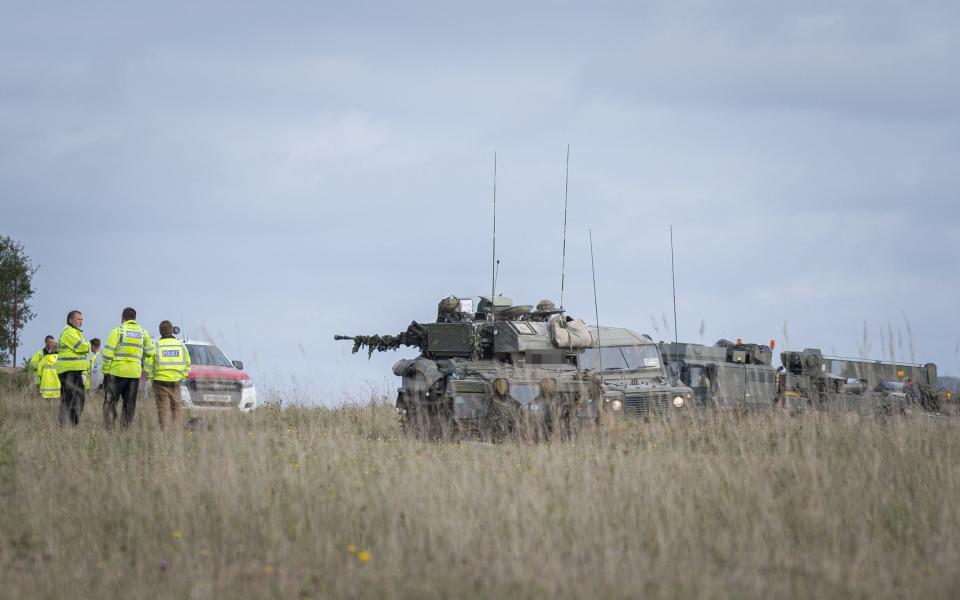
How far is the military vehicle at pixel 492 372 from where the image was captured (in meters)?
15.7

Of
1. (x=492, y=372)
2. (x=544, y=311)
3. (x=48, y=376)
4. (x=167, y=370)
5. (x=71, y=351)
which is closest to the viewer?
(x=167, y=370)

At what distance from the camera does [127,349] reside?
1608 cm

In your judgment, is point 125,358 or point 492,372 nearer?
point 125,358

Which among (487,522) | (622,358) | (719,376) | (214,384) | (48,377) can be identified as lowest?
(487,522)

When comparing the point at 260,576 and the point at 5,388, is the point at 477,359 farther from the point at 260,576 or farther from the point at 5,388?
the point at 5,388

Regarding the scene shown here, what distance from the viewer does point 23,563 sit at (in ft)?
25.2

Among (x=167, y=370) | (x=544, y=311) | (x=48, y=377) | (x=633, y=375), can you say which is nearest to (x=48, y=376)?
(x=48, y=377)

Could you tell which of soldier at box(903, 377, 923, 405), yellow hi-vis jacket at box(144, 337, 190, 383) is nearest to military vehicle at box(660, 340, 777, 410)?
soldier at box(903, 377, 923, 405)

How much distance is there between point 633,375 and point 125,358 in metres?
8.18

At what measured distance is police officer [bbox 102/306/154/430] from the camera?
16.0 m

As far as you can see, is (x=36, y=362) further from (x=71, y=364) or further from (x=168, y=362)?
(x=168, y=362)

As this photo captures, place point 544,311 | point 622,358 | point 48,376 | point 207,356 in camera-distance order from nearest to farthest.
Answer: point 622,358
point 544,311
point 207,356
point 48,376

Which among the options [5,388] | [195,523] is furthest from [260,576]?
[5,388]

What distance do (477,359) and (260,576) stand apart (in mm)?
10700
